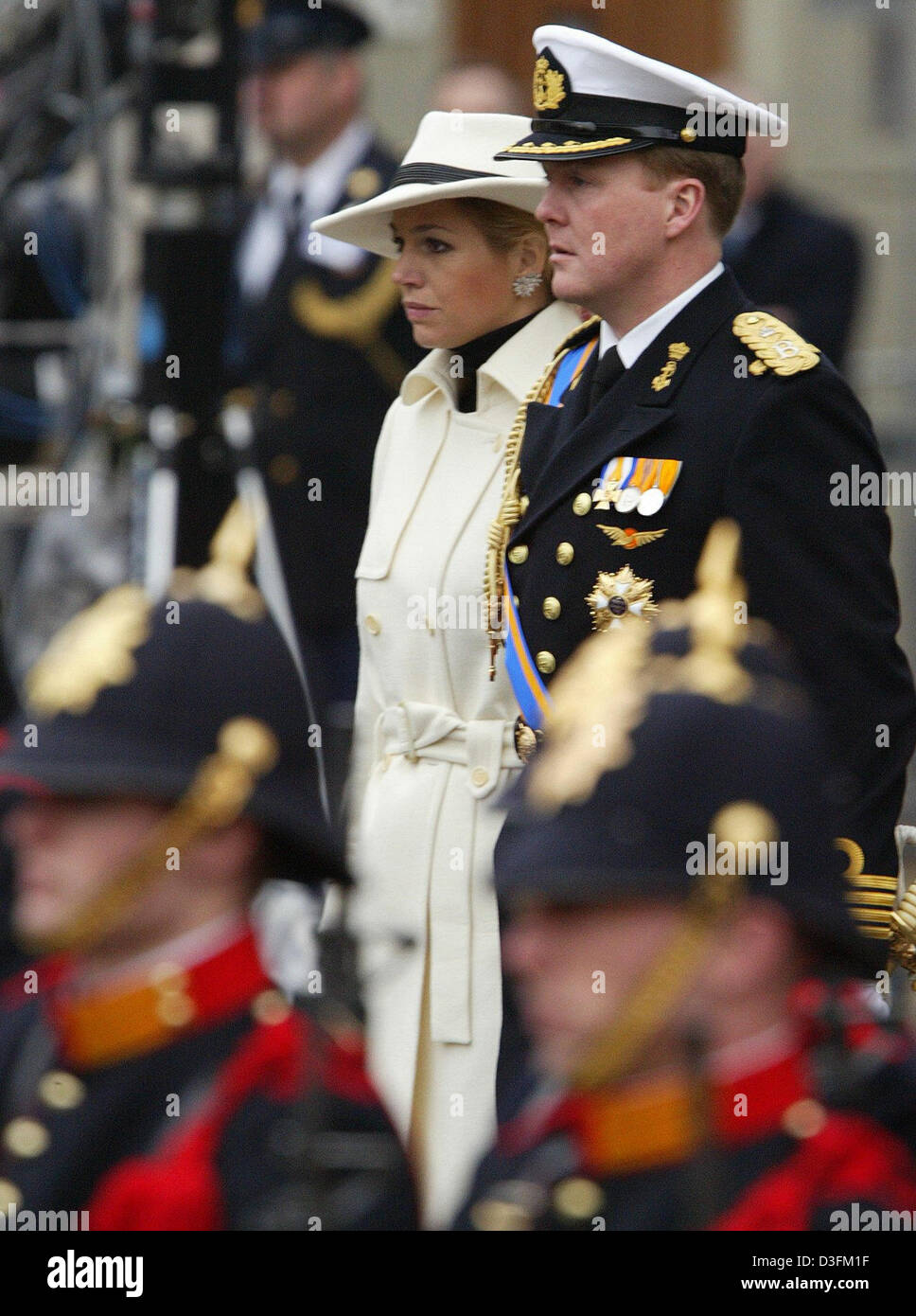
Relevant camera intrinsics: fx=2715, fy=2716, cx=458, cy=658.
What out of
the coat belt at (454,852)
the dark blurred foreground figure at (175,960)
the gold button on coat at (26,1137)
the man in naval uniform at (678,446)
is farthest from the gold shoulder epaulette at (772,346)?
the gold button on coat at (26,1137)

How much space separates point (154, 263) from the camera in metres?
7.00

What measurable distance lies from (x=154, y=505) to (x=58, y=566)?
0.99 metres

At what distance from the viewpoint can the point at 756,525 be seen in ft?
13.0

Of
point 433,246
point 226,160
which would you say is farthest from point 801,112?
point 433,246

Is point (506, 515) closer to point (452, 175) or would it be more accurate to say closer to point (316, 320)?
point (452, 175)

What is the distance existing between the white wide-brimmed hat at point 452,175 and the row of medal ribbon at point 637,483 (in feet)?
2.14

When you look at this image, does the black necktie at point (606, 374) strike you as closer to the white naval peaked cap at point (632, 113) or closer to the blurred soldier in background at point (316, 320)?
the white naval peaked cap at point (632, 113)

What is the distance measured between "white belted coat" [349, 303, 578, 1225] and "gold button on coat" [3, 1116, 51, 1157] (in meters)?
1.61

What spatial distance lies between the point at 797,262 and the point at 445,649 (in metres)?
3.83

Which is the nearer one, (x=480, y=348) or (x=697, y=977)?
(x=697, y=977)

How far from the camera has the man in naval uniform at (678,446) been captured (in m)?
3.95

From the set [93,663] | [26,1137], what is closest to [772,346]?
[93,663]

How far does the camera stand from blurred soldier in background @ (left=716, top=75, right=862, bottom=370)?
805cm
